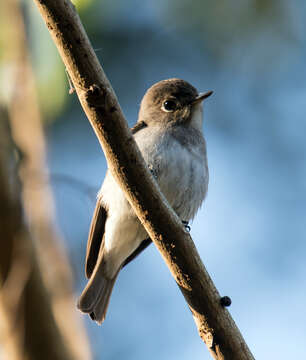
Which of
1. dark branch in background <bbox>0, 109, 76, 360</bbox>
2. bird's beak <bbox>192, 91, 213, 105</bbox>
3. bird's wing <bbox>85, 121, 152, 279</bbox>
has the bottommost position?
dark branch in background <bbox>0, 109, 76, 360</bbox>

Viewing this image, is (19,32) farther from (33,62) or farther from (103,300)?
(103,300)

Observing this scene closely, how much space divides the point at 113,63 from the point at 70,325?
12.2ft

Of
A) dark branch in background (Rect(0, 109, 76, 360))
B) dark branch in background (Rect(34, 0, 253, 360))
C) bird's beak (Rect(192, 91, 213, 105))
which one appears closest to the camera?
dark branch in background (Rect(34, 0, 253, 360))

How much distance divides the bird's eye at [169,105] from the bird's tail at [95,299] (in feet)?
4.35

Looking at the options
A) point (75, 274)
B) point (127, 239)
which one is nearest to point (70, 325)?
point (75, 274)

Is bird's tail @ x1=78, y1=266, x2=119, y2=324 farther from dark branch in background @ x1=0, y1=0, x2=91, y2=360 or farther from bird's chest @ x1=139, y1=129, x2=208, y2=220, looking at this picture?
bird's chest @ x1=139, y1=129, x2=208, y2=220

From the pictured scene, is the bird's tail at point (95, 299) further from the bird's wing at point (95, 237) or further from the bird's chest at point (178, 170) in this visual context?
the bird's chest at point (178, 170)

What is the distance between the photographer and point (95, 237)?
423cm

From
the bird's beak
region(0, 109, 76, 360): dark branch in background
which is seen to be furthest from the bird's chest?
region(0, 109, 76, 360): dark branch in background

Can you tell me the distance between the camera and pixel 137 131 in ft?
14.1

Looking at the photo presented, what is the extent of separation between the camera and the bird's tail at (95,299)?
13.2ft

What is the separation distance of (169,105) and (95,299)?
5.06 feet

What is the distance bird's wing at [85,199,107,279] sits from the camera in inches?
164

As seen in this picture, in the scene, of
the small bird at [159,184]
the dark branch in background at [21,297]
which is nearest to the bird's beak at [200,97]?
the small bird at [159,184]
